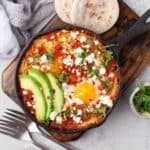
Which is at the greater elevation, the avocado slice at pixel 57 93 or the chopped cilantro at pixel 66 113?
the avocado slice at pixel 57 93

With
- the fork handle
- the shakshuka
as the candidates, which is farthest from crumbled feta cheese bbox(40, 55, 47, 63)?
the fork handle

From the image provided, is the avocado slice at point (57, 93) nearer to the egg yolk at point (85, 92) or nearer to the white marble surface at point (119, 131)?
the egg yolk at point (85, 92)

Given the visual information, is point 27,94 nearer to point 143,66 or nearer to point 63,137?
point 63,137

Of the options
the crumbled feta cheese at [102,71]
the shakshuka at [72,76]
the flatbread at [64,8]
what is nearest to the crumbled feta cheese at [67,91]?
the shakshuka at [72,76]

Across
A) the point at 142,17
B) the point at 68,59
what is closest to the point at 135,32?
the point at 142,17

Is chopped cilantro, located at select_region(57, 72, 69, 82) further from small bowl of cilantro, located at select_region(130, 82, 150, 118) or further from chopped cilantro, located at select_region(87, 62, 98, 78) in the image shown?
small bowl of cilantro, located at select_region(130, 82, 150, 118)

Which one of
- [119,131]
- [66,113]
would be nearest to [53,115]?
[66,113]
